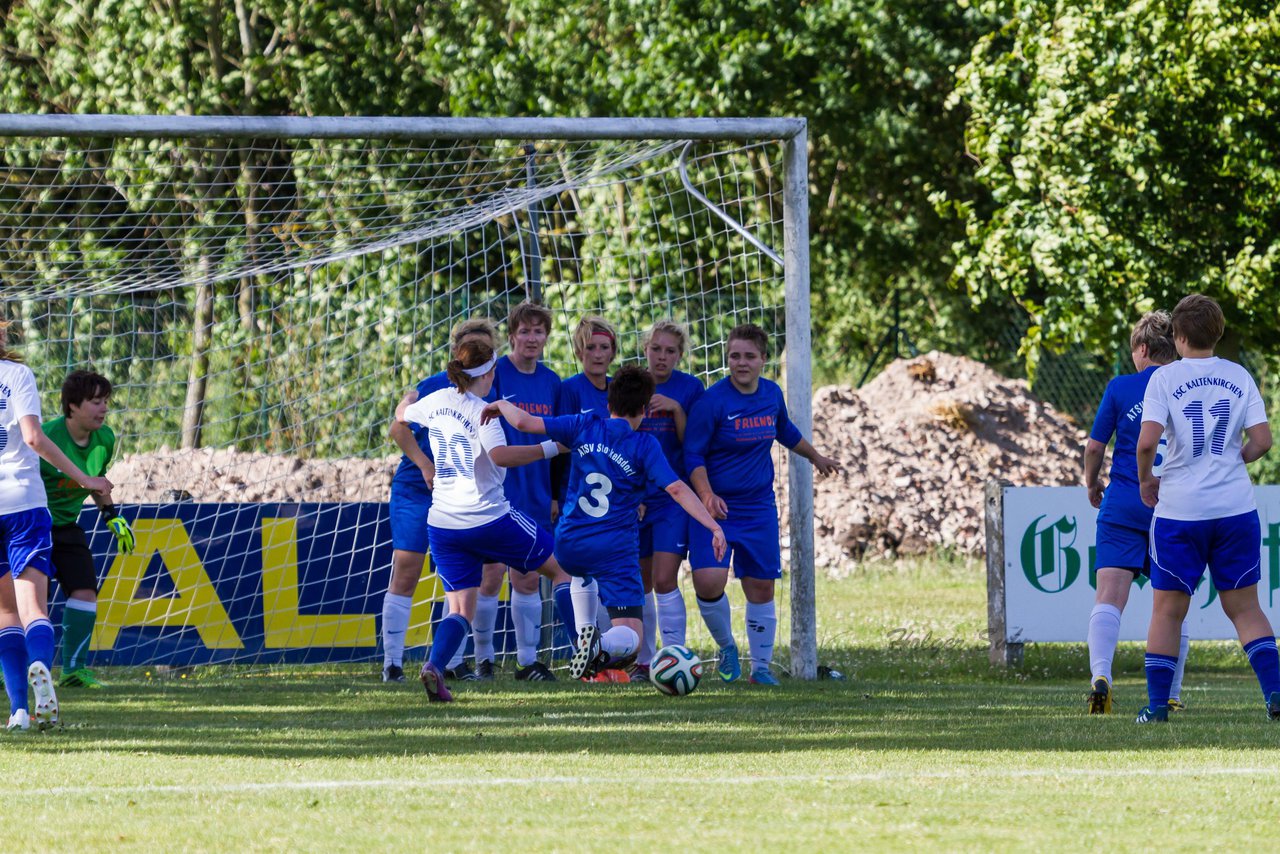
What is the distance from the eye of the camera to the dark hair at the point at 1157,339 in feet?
22.4

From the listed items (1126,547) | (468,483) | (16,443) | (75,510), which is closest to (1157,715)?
(1126,547)

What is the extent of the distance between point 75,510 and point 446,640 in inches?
88.1

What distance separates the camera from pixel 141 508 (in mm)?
9672

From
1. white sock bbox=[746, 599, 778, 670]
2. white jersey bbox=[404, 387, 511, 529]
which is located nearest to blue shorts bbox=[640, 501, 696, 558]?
white sock bbox=[746, 599, 778, 670]

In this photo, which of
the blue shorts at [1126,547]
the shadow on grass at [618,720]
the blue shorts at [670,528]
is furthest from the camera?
the blue shorts at [670,528]

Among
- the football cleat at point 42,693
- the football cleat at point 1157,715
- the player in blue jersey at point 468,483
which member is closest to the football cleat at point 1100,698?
the football cleat at point 1157,715

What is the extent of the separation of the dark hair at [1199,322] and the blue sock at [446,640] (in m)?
3.20

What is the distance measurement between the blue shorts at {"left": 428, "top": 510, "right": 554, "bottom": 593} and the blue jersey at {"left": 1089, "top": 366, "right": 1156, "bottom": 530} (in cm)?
250

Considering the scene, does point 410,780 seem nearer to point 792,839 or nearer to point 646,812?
point 646,812

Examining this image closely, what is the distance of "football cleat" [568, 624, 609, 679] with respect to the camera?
7387 millimetres

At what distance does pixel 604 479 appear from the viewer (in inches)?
289

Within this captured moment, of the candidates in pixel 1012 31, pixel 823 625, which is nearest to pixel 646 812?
pixel 823 625

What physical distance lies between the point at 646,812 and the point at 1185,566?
9.15ft

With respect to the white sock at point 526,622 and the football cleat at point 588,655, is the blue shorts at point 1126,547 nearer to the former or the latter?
the football cleat at point 588,655
